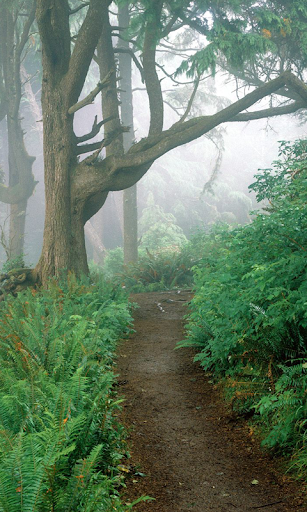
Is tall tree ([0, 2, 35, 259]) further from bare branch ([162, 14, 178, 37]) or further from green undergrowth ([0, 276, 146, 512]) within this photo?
green undergrowth ([0, 276, 146, 512])

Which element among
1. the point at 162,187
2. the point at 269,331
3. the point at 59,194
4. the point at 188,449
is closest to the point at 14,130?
the point at 59,194

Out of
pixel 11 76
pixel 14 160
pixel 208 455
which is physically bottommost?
pixel 208 455

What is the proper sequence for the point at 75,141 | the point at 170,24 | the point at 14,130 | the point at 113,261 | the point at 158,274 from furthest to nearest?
the point at 113,261
the point at 14,130
the point at 158,274
the point at 170,24
the point at 75,141

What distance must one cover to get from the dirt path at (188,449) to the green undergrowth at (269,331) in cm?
20

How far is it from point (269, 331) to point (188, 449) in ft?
4.19

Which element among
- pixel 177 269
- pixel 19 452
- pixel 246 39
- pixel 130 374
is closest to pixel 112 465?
pixel 19 452

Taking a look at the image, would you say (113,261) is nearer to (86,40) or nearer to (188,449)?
(86,40)

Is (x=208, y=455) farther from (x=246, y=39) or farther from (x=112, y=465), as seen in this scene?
(x=246, y=39)

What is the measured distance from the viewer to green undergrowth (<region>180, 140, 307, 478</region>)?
142 inches

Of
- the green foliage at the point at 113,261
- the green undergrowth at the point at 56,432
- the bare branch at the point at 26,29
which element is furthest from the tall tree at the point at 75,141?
the green foliage at the point at 113,261

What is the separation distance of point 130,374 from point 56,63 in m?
8.04

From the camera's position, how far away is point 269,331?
4297mm

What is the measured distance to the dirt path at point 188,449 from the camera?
3219 millimetres

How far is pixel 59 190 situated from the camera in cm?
1059
